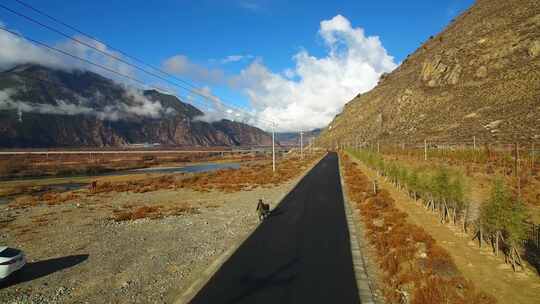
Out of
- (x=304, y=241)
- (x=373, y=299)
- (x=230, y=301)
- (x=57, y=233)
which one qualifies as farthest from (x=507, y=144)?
(x=57, y=233)

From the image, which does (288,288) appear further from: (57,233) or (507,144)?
(507,144)

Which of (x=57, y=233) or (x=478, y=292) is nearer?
(x=478, y=292)

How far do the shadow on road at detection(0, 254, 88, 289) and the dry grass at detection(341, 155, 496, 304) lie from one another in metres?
13.4

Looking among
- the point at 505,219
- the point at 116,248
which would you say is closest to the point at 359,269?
the point at 505,219

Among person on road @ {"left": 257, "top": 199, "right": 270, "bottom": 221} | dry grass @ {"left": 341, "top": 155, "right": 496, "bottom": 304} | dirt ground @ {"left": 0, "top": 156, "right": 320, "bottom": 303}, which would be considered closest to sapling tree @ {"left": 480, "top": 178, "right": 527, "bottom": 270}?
dry grass @ {"left": 341, "top": 155, "right": 496, "bottom": 304}

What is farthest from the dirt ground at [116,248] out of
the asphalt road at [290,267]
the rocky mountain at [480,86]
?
the rocky mountain at [480,86]

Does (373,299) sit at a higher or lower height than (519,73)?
lower

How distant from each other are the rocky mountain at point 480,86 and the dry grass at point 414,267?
1551 inches

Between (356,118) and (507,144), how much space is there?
111 meters

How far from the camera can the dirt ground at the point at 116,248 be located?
35.4 feet

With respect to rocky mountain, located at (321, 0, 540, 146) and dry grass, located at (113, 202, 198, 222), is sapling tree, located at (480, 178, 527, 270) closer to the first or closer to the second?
dry grass, located at (113, 202, 198, 222)

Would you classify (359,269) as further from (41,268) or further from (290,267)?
(41,268)

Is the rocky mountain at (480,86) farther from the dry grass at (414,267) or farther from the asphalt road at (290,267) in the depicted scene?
the asphalt road at (290,267)

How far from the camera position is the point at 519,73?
197 feet
